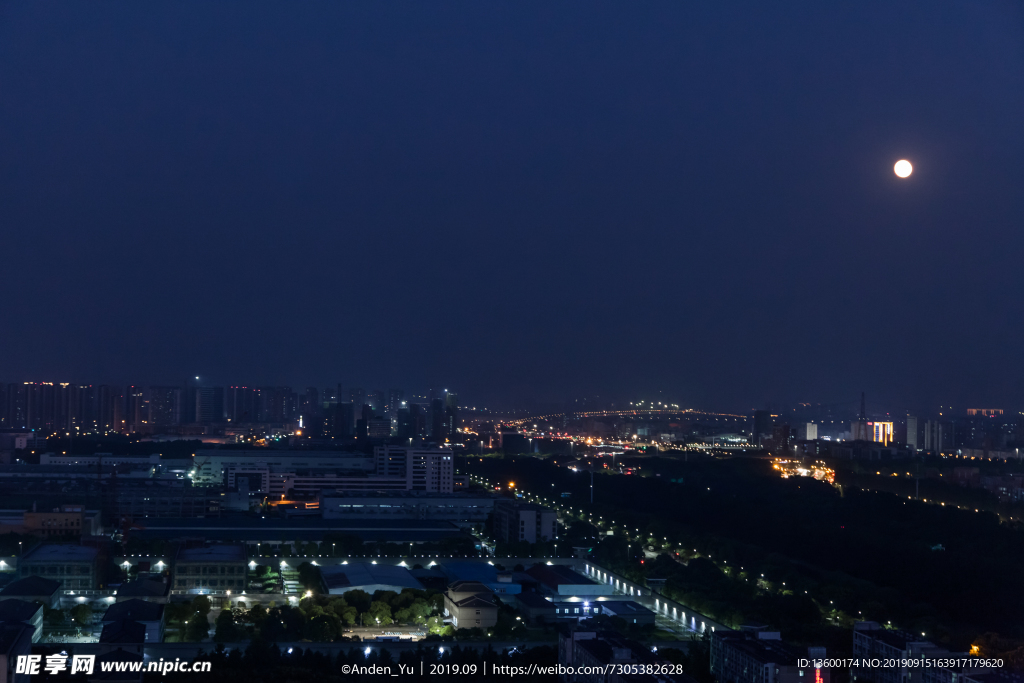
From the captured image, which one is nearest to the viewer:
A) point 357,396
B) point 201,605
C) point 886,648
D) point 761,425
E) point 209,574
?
point 886,648

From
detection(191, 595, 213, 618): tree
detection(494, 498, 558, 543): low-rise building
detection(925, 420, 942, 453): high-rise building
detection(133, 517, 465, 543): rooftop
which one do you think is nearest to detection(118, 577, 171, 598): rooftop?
detection(191, 595, 213, 618): tree

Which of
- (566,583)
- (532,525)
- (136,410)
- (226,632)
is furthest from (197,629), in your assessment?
(136,410)

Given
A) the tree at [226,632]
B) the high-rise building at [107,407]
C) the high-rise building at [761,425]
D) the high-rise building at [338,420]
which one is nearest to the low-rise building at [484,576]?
the tree at [226,632]

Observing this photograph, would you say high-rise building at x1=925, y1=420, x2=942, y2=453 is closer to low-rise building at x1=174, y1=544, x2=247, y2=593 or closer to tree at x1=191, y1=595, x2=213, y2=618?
low-rise building at x1=174, y1=544, x2=247, y2=593

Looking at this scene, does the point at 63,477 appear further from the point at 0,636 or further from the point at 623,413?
the point at 623,413

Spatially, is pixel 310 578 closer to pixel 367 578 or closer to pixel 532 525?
pixel 367 578

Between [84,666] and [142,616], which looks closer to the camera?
[84,666]

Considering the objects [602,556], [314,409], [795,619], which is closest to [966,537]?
[602,556]
